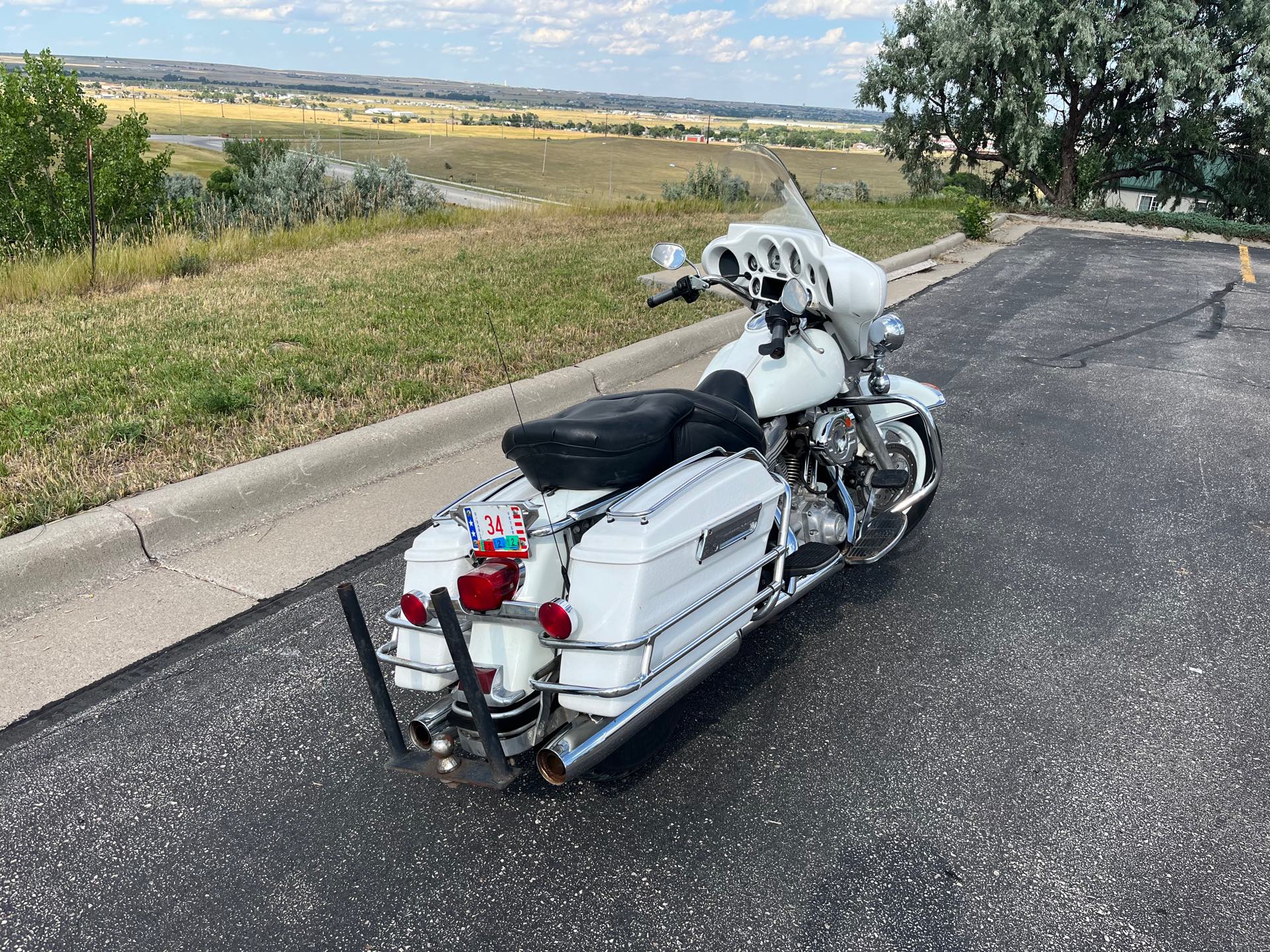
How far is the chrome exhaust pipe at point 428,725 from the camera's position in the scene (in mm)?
2678

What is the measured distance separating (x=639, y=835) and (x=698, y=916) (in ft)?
1.13

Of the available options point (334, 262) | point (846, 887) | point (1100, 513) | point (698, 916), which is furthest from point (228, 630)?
point (334, 262)

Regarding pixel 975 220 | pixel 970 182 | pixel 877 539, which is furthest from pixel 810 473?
pixel 970 182

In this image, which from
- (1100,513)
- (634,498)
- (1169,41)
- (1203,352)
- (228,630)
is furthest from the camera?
(1169,41)

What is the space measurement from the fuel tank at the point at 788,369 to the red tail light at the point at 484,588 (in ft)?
4.24

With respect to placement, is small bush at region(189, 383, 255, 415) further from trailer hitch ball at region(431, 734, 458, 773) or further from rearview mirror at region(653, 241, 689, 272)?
trailer hitch ball at region(431, 734, 458, 773)

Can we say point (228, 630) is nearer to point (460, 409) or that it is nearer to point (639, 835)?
point (639, 835)

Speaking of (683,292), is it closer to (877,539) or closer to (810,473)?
(810,473)

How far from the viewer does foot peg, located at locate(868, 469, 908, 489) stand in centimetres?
394

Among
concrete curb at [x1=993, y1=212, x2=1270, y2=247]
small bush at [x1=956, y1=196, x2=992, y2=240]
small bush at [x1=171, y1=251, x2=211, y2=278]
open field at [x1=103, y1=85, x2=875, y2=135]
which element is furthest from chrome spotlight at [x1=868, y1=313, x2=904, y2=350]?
open field at [x1=103, y1=85, x2=875, y2=135]

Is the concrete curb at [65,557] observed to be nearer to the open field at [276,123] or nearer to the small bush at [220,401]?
the small bush at [220,401]

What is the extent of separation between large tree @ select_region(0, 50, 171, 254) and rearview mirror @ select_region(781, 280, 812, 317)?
9.72 metres

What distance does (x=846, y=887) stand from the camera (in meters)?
2.59

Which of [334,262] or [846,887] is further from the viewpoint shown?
[334,262]
